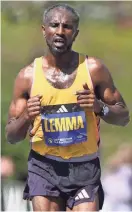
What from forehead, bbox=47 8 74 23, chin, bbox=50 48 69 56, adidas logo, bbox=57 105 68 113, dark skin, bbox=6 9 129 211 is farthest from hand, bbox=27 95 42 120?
forehead, bbox=47 8 74 23

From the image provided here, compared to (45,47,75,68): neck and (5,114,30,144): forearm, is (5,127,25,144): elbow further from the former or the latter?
(45,47,75,68): neck

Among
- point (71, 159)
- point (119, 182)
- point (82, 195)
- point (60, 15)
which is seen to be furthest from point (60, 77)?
point (119, 182)

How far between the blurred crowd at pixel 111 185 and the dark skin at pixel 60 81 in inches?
49.5

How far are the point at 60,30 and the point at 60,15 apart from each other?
0.33 feet

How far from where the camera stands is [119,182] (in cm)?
475

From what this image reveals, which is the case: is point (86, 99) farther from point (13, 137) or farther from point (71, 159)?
point (13, 137)

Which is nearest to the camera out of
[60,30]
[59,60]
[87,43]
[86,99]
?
[86,99]

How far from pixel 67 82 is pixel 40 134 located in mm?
336

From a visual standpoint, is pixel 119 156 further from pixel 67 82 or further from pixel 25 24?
pixel 67 82

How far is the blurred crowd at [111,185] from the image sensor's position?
15.6ft

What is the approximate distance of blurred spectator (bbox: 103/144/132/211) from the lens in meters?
4.73

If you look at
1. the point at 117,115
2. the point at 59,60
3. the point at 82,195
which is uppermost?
the point at 59,60

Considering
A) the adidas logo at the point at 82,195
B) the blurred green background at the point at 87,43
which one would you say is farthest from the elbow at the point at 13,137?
the blurred green background at the point at 87,43

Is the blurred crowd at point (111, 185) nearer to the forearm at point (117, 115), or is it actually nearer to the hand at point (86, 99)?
the forearm at point (117, 115)
